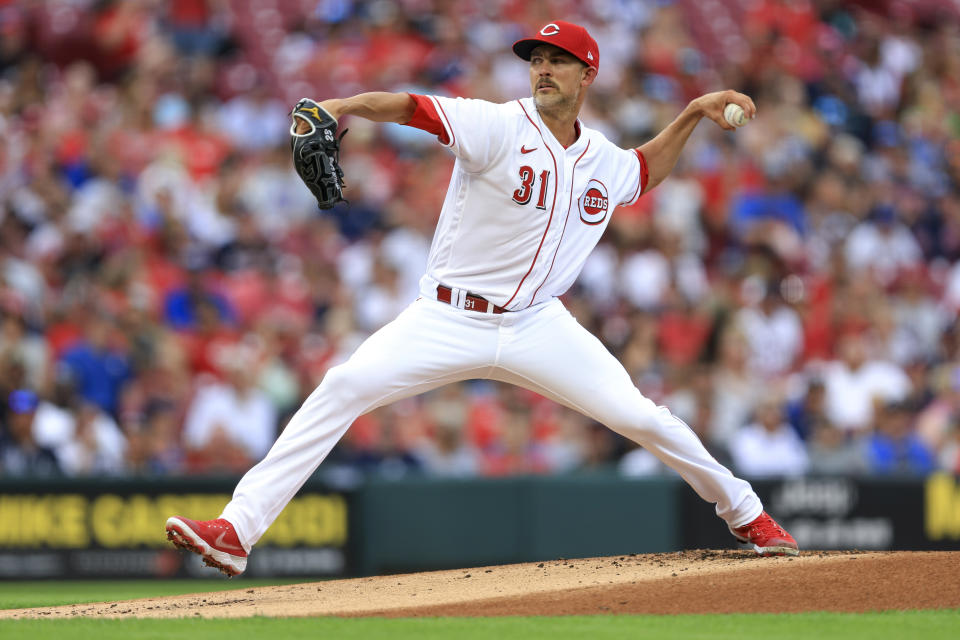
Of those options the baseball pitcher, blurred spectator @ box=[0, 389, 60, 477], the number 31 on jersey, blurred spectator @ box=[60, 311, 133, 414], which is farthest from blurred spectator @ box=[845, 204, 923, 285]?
the number 31 on jersey

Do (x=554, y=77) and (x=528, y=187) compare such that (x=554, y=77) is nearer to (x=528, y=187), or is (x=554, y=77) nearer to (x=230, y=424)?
(x=528, y=187)

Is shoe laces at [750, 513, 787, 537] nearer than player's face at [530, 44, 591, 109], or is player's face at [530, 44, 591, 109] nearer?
player's face at [530, 44, 591, 109]

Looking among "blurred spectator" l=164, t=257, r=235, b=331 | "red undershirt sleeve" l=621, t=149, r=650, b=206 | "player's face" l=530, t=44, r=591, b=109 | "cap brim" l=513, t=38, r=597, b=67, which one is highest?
"cap brim" l=513, t=38, r=597, b=67

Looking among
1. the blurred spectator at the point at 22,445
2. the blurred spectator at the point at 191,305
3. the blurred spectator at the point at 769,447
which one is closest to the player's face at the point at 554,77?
the blurred spectator at the point at 769,447

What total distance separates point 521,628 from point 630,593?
787mm

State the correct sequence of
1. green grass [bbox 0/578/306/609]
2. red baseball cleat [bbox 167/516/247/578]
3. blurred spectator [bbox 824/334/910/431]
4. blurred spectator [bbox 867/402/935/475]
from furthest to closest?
blurred spectator [bbox 824/334/910/431] < blurred spectator [bbox 867/402/935/475] < green grass [bbox 0/578/306/609] < red baseball cleat [bbox 167/516/247/578]

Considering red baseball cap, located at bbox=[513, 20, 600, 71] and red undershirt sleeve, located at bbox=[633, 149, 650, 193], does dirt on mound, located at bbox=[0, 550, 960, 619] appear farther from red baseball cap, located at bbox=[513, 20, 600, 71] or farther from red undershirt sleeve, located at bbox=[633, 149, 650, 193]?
red baseball cap, located at bbox=[513, 20, 600, 71]

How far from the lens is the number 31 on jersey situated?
5.40 m

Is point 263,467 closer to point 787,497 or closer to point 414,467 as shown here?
point 414,467

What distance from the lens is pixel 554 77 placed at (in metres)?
5.52

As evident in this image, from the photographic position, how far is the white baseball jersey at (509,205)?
532cm

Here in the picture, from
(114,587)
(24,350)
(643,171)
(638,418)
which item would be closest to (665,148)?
(643,171)

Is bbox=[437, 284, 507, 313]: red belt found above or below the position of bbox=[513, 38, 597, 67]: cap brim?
below

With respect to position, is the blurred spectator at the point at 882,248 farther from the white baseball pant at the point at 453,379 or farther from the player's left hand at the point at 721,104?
the white baseball pant at the point at 453,379
